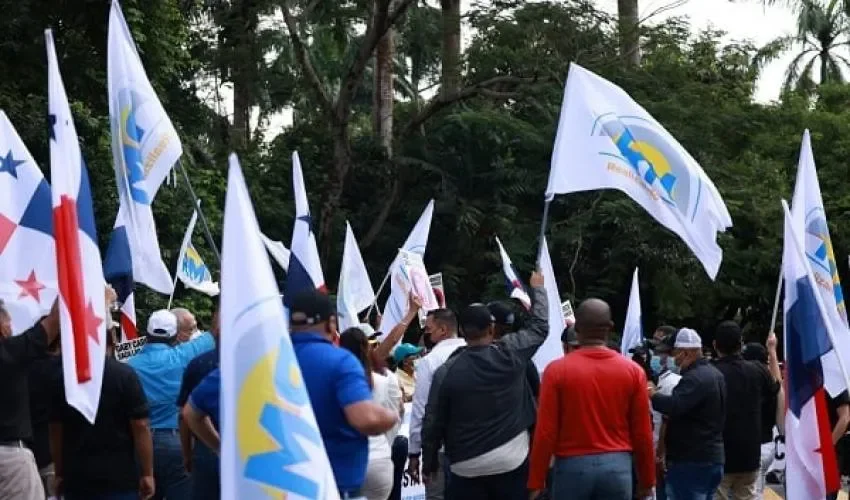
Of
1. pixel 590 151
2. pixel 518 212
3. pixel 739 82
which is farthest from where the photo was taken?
pixel 739 82

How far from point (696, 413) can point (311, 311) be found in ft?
14.1

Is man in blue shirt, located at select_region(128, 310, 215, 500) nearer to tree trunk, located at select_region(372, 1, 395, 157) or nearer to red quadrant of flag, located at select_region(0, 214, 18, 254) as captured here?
red quadrant of flag, located at select_region(0, 214, 18, 254)

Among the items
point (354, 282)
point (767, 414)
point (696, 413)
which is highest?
point (354, 282)

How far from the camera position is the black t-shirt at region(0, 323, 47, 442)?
7.08 m

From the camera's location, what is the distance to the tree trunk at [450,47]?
31266mm

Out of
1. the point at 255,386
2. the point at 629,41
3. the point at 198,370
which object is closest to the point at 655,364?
the point at 198,370

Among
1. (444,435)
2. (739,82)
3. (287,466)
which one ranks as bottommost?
(444,435)

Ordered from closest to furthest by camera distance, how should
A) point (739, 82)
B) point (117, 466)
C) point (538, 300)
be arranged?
point (117, 466) < point (538, 300) < point (739, 82)

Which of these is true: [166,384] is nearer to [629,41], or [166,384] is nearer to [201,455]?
[201,455]

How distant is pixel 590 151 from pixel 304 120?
26254mm

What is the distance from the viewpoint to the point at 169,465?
974cm

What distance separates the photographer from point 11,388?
287 inches

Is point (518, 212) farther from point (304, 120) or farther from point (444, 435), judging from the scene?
point (444, 435)

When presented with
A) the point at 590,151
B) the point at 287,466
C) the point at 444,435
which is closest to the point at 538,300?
the point at 444,435
